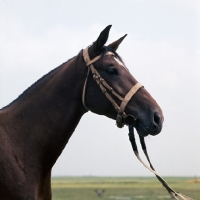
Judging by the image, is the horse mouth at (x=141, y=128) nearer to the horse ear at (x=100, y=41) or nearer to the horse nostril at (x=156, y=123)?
the horse nostril at (x=156, y=123)

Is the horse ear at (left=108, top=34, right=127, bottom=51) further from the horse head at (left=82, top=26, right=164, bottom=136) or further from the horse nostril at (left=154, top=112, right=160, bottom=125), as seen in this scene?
the horse nostril at (left=154, top=112, right=160, bottom=125)

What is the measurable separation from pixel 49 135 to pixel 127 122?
3.59 feet

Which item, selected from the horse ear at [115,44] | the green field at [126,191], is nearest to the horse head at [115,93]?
the horse ear at [115,44]

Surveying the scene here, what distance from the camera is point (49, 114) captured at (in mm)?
6598

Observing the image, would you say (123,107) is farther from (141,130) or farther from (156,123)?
(156,123)

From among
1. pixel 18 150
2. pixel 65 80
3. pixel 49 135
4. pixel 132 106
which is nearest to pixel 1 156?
pixel 18 150

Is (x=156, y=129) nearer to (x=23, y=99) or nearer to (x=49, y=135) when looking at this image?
(x=49, y=135)

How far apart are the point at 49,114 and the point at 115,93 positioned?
0.97 meters

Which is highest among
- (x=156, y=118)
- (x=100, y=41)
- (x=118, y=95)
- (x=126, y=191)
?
(x=100, y=41)

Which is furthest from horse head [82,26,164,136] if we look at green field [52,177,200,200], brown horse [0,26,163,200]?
green field [52,177,200,200]

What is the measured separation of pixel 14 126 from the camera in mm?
6531

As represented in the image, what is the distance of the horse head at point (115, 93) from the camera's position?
631 centimetres

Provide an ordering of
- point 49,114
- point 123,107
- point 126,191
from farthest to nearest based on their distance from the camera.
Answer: point 126,191
point 49,114
point 123,107

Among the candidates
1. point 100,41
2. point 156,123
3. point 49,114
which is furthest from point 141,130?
point 100,41
